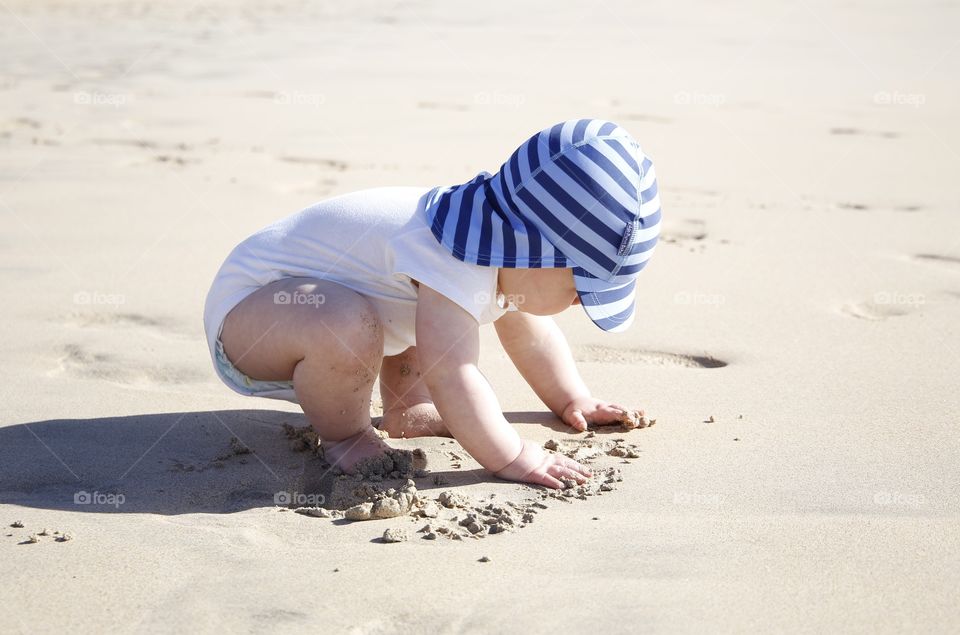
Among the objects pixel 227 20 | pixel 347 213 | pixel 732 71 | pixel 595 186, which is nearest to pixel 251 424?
pixel 347 213

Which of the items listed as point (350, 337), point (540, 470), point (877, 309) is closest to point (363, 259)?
point (350, 337)

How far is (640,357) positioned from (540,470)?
0.83 m

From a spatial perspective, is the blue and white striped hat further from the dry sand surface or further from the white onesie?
the dry sand surface

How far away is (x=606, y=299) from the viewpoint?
2.14 metres

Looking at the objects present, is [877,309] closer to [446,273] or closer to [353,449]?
[446,273]

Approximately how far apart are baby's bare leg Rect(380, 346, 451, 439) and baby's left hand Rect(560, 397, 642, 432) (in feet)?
0.94

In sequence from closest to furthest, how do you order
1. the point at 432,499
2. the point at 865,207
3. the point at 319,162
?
the point at 432,499, the point at 865,207, the point at 319,162

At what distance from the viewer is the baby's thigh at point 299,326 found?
2084mm

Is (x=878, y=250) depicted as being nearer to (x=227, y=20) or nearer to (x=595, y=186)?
(x=595, y=186)

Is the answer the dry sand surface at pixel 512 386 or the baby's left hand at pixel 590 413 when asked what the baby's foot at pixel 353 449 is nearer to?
the dry sand surface at pixel 512 386

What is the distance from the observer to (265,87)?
20.6 ft

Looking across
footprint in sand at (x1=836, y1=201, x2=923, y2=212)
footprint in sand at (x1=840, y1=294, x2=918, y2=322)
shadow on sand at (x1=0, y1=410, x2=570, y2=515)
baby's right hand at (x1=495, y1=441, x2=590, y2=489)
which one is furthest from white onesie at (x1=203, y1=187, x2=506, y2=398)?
footprint in sand at (x1=836, y1=201, x2=923, y2=212)

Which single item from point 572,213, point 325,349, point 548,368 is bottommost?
point 548,368

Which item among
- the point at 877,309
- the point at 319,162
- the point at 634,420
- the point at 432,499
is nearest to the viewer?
the point at 432,499
